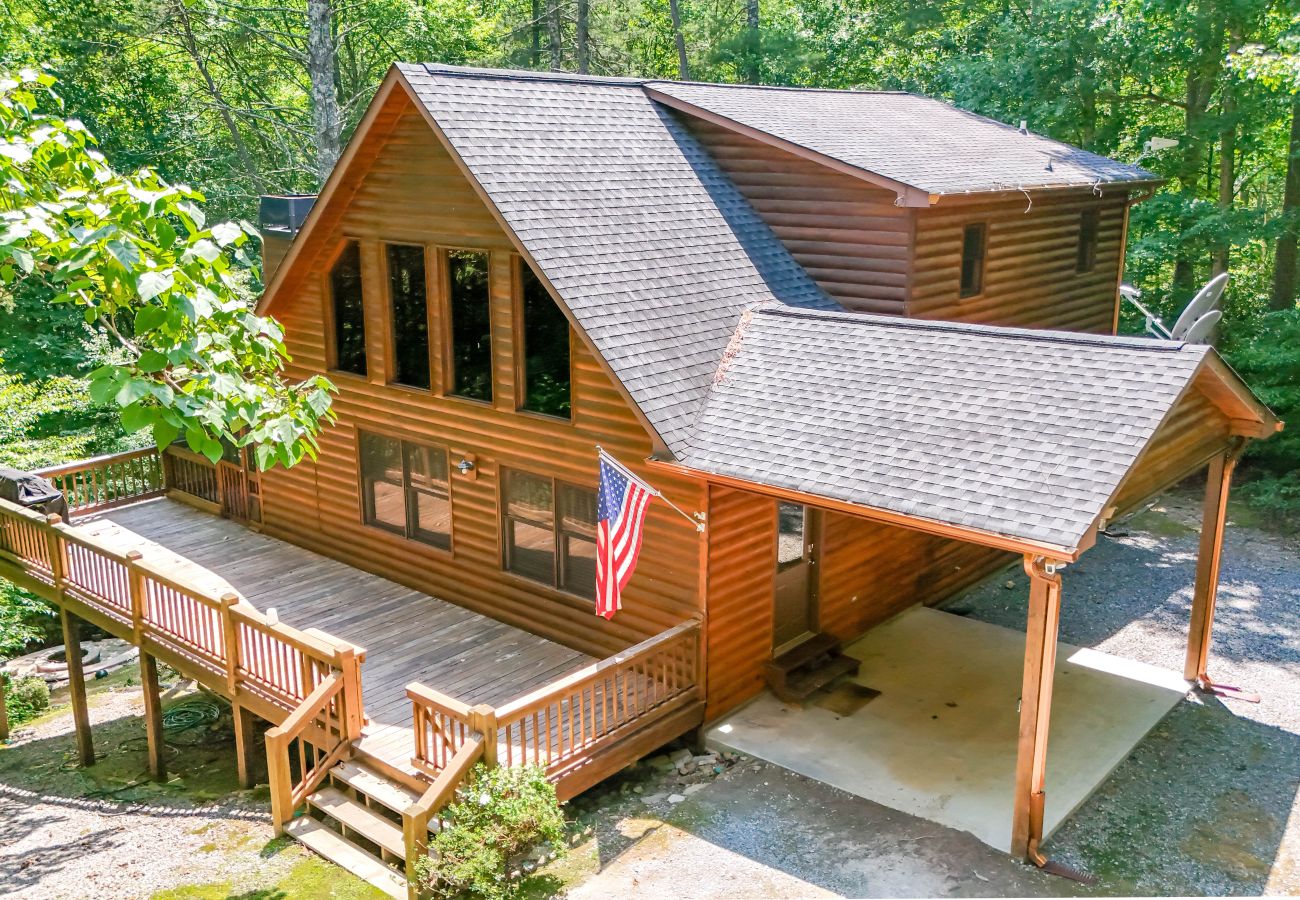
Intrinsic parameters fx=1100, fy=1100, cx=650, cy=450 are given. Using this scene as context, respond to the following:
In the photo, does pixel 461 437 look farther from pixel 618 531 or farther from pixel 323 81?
pixel 323 81

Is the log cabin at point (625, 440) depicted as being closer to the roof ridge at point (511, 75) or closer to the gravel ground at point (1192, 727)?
the roof ridge at point (511, 75)

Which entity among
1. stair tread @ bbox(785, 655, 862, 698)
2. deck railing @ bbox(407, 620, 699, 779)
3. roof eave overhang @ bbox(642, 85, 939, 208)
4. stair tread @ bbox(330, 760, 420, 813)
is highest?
roof eave overhang @ bbox(642, 85, 939, 208)

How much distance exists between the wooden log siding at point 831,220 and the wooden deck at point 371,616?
538cm

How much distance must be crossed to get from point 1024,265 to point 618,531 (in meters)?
8.19

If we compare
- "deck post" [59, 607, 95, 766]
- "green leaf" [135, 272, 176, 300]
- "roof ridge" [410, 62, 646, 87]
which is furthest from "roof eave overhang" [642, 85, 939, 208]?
"deck post" [59, 607, 95, 766]

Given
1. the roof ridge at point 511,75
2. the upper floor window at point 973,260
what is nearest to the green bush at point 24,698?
the roof ridge at point 511,75

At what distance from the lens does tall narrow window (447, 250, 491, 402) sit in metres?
11.9

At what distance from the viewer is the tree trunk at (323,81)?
78.2ft

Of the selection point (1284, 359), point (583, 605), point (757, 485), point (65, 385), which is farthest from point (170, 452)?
point (1284, 359)

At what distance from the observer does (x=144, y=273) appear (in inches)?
256

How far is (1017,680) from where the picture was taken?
11562 mm

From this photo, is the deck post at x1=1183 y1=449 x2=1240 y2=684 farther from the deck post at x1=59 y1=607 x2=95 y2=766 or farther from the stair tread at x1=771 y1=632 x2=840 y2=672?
the deck post at x1=59 y1=607 x2=95 y2=766

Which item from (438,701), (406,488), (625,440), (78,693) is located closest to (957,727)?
(625,440)

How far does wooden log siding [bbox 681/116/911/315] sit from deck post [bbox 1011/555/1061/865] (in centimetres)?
539
